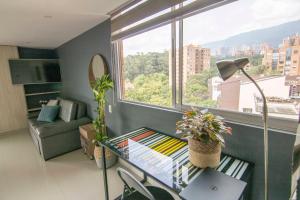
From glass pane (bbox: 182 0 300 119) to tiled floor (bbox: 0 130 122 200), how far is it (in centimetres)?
172

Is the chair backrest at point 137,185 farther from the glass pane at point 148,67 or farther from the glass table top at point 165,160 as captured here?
the glass pane at point 148,67

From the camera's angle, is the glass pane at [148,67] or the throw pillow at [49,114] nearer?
the glass pane at [148,67]

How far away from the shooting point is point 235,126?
1.27 metres

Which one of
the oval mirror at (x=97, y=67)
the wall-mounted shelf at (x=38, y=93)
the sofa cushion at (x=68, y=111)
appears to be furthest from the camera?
the wall-mounted shelf at (x=38, y=93)

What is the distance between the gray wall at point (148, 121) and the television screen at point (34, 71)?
1.16 ft

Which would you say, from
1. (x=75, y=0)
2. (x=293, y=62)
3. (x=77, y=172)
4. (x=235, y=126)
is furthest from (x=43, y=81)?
(x=293, y=62)

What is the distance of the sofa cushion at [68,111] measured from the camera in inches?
128

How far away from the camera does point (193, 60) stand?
1563 millimetres

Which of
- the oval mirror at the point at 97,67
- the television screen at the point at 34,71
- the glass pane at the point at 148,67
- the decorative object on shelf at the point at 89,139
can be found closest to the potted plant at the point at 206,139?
the glass pane at the point at 148,67

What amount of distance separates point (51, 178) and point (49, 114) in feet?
5.08

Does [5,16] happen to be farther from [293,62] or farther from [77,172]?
[293,62]

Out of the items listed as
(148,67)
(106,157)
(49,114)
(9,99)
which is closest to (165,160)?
(148,67)

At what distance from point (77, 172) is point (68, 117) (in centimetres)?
121

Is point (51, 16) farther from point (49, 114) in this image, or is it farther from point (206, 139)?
point (206, 139)
